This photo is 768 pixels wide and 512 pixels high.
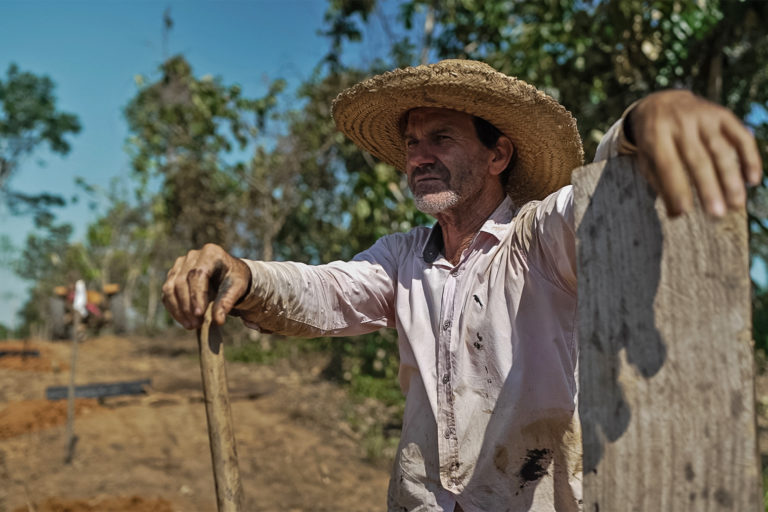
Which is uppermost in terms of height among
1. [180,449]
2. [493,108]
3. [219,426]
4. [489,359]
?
[493,108]

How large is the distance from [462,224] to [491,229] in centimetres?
18

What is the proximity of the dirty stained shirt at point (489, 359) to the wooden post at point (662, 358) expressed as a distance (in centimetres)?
39

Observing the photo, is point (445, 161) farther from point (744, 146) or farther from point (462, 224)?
point (744, 146)

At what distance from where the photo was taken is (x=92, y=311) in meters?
11.1

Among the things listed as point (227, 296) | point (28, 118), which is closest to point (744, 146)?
point (227, 296)

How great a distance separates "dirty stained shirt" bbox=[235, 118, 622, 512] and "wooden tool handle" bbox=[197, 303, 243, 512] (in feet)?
0.70

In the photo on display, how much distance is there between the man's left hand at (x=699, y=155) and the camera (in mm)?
806

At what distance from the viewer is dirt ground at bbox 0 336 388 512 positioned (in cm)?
524

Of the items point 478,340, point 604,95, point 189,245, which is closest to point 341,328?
point 478,340

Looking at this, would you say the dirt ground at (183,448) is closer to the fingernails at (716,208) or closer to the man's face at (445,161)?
the man's face at (445,161)

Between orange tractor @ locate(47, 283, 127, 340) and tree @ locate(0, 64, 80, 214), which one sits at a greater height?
tree @ locate(0, 64, 80, 214)

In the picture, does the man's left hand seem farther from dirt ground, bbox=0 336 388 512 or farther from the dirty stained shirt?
dirt ground, bbox=0 336 388 512

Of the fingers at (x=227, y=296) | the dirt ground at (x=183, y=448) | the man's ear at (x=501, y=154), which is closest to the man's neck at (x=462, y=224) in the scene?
the man's ear at (x=501, y=154)

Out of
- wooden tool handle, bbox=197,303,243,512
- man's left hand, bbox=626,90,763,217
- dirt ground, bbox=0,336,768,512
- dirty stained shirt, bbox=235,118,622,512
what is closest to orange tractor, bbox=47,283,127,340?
dirt ground, bbox=0,336,768,512
